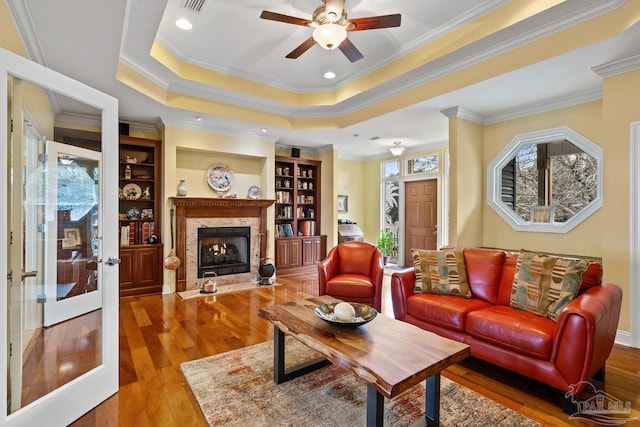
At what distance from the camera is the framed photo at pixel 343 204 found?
7.60 meters

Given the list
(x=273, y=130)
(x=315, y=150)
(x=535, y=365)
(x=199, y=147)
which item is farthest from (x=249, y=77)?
(x=535, y=365)

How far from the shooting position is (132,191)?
4.96m

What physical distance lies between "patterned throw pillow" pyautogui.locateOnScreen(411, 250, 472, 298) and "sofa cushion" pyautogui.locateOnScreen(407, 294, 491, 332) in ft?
0.26

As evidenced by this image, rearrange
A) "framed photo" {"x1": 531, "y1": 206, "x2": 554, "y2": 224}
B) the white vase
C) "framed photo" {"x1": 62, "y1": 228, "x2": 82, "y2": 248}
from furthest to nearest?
the white vase → "framed photo" {"x1": 531, "y1": 206, "x2": 554, "y2": 224} → "framed photo" {"x1": 62, "y1": 228, "x2": 82, "y2": 248}

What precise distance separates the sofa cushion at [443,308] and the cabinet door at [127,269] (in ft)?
13.3

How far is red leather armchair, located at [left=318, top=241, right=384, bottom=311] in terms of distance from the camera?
3.65 metres

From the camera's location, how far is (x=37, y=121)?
6.89 ft

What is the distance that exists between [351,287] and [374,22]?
8.89ft

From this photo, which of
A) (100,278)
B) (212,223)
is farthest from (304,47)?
(212,223)

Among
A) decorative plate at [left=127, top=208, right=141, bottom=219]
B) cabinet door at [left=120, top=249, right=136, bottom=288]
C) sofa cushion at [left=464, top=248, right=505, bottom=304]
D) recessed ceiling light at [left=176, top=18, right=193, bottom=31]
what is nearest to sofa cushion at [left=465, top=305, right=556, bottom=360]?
sofa cushion at [left=464, top=248, right=505, bottom=304]

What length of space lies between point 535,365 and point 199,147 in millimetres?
5052

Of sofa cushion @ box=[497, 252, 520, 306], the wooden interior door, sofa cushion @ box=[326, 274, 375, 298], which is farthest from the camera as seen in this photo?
the wooden interior door

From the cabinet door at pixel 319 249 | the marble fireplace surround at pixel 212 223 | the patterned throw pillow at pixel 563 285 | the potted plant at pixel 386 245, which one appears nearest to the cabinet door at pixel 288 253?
the cabinet door at pixel 319 249

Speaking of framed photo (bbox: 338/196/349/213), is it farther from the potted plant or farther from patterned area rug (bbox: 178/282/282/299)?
patterned area rug (bbox: 178/282/282/299)
